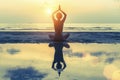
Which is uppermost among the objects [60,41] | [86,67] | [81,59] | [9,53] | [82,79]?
[60,41]

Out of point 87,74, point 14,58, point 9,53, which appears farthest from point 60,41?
point 87,74

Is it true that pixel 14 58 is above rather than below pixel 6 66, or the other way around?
above

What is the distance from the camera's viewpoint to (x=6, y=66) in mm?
13938

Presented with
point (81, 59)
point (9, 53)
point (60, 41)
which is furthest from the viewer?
point (60, 41)

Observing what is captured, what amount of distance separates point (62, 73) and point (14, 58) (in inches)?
182

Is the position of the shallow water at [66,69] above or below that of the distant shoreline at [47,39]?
below

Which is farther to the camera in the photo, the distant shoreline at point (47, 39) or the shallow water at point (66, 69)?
the distant shoreline at point (47, 39)

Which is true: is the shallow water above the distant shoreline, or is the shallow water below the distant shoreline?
below

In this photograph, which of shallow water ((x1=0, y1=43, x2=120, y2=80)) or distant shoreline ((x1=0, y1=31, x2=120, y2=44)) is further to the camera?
distant shoreline ((x1=0, y1=31, x2=120, y2=44))

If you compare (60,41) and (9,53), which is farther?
(60,41)

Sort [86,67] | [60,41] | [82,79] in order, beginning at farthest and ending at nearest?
[60,41] → [86,67] → [82,79]

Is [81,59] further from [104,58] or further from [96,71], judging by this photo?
[96,71]

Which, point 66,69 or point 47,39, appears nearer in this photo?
point 66,69

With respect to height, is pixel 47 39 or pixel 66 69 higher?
pixel 47 39
